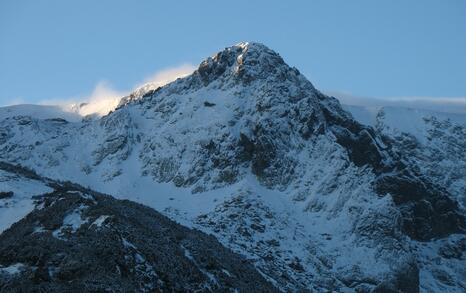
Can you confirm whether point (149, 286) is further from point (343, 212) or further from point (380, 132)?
point (380, 132)

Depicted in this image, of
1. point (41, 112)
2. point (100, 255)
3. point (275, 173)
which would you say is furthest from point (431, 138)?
point (100, 255)

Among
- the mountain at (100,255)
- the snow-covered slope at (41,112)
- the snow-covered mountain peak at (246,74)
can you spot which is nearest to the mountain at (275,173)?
the snow-covered mountain peak at (246,74)

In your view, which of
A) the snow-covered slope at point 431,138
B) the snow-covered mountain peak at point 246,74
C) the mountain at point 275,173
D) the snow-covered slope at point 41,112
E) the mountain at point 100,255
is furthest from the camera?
the snow-covered slope at point 41,112

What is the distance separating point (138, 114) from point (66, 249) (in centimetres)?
7445

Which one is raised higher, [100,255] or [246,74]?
[246,74]

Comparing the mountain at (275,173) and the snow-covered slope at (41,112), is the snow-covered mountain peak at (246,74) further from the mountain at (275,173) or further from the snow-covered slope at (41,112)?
the snow-covered slope at (41,112)

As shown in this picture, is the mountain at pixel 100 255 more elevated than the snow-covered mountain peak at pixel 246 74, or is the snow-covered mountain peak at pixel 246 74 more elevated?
the snow-covered mountain peak at pixel 246 74

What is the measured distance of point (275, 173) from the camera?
340ft

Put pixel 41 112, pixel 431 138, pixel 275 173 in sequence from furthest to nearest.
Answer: pixel 41 112 → pixel 431 138 → pixel 275 173

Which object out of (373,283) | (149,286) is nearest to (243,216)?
(373,283)

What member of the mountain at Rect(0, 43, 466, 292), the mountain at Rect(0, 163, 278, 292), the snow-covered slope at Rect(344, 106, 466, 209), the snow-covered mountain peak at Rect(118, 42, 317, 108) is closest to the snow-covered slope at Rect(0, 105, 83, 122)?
the mountain at Rect(0, 43, 466, 292)

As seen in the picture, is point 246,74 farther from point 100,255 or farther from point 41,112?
point 100,255

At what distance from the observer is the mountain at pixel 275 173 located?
87750 mm

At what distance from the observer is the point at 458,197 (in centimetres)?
11662
